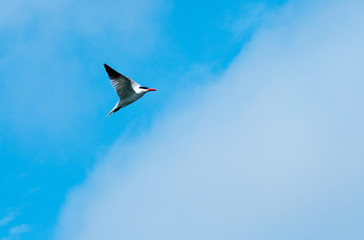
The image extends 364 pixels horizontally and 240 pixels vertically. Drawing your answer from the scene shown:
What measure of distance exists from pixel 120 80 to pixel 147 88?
14.1 feet

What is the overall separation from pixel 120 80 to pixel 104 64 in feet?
8.71

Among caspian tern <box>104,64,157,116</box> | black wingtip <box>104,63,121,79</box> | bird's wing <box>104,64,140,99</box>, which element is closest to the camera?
black wingtip <box>104,63,121,79</box>

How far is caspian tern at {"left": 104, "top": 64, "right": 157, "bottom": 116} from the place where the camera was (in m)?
80.7

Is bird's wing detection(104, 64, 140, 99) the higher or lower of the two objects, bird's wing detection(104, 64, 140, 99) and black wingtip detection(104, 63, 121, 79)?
the lower

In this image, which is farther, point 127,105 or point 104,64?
point 127,105

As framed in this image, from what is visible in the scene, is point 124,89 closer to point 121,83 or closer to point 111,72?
point 121,83

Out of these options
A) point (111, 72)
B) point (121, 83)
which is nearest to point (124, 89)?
point (121, 83)

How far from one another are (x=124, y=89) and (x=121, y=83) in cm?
124

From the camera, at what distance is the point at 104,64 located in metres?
79.9

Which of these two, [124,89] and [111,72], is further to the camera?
[124,89]

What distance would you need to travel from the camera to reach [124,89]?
8281cm

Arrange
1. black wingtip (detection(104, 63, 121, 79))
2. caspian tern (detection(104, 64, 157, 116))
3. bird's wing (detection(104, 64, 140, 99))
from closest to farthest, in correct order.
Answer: black wingtip (detection(104, 63, 121, 79))
bird's wing (detection(104, 64, 140, 99))
caspian tern (detection(104, 64, 157, 116))

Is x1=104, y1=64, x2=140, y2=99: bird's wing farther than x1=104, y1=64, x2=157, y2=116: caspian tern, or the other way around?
x1=104, y1=64, x2=157, y2=116: caspian tern

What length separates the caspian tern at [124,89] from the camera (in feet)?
265
